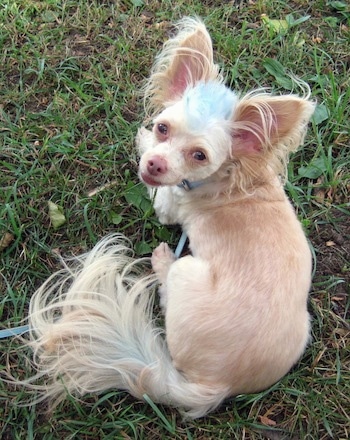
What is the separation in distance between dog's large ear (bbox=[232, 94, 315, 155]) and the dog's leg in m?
0.72

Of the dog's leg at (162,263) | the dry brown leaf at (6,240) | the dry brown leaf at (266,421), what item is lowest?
the dry brown leaf at (266,421)

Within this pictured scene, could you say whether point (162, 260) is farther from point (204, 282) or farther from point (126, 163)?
point (126, 163)

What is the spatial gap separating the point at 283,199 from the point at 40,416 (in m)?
1.56

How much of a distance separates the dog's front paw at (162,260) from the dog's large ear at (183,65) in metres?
0.76

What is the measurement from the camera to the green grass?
2.43 metres

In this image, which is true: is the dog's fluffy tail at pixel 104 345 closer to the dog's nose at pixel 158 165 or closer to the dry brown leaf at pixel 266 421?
the dry brown leaf at pixel 266 421

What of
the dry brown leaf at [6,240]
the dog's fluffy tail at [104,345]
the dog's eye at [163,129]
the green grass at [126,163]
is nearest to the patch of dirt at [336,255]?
the green grass at [126,163]

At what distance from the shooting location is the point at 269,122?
2164 millimetres

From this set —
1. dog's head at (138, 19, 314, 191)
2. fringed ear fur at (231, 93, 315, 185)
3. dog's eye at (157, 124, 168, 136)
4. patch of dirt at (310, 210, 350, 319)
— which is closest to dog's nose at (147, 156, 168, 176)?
dog's head at (138, 19, 314, 191)

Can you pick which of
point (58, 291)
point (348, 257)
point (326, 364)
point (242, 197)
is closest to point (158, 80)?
point (242, 197)

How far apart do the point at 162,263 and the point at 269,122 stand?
37.9 inches

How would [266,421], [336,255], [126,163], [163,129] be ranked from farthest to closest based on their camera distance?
[126,163] → [336,255] → [266,421] → [163,129]

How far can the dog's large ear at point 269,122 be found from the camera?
6.89ft

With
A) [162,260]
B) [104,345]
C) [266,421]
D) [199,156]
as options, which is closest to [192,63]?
[199,156]
